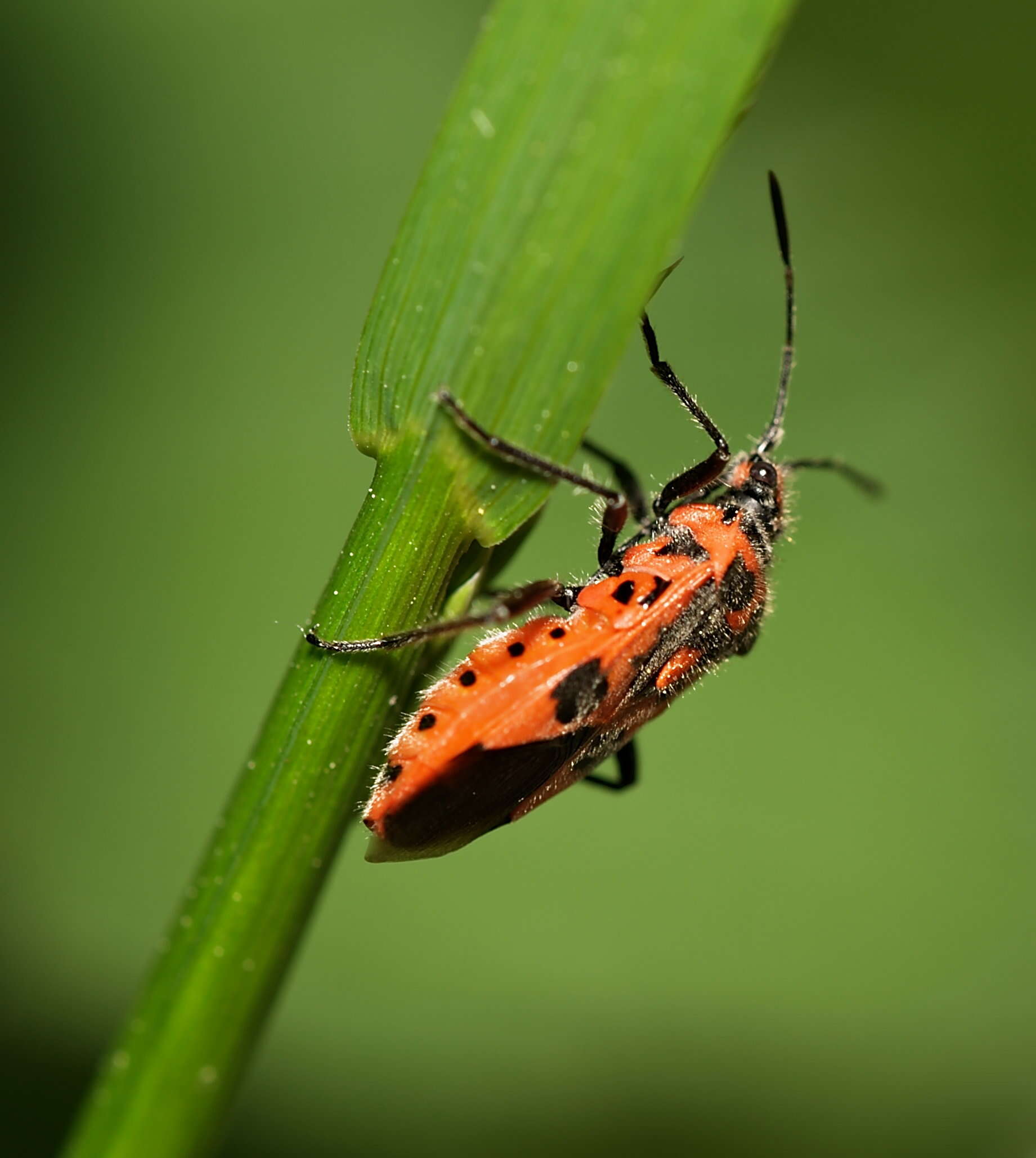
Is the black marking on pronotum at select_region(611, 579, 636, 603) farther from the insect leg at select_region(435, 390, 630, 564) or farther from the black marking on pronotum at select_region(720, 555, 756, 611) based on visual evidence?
the insect leg at select_region(435, 390, 630, 564)

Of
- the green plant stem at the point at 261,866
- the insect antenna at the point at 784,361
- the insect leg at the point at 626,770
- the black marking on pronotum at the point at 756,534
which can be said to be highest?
the insect antenna at the point at 784,361

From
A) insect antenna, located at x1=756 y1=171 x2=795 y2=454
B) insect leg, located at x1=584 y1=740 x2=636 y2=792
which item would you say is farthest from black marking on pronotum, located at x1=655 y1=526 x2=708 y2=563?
insect leg, located at x1=584 y1=740 x2=636 y2=792

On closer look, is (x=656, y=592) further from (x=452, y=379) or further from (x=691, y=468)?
(x=452, y=379)

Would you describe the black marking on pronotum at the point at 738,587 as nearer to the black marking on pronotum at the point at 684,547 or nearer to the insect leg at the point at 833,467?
the black marking on pronotum at the point at 684,547

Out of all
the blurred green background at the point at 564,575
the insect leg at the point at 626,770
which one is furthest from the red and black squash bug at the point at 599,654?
the blurred green background at the point at 564,575

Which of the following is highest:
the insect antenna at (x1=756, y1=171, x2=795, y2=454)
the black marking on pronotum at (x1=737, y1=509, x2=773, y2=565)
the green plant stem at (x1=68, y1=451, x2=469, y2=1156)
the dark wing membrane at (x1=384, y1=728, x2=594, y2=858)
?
the insect antenna at (x1=756, y1=171, x2=795, y2=454)

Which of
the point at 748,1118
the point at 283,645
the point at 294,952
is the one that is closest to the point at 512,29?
the point at 294,952

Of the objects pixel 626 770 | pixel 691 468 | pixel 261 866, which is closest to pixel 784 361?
pixel 691 468

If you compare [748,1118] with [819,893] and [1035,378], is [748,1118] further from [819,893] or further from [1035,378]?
[1035,378]
